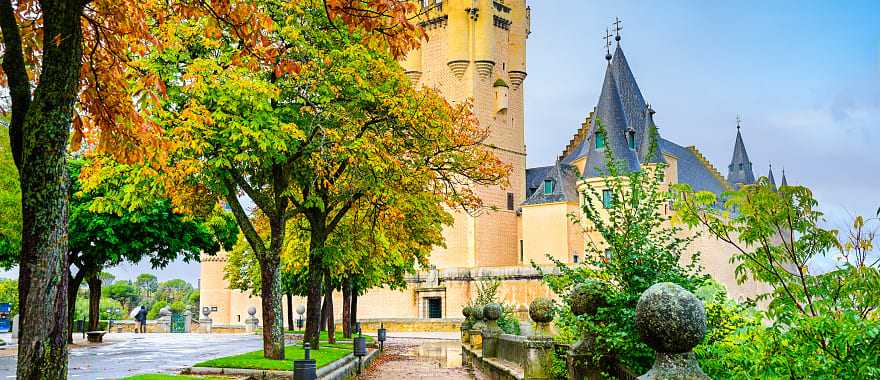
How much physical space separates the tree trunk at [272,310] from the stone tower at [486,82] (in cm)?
4580

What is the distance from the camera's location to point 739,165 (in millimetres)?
87938

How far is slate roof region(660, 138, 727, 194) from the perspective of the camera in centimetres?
7656

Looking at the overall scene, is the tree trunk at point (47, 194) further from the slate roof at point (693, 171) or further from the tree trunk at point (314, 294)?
the slate roof at point (693, 171)

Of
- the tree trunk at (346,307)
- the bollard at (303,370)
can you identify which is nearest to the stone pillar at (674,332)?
the bollard at (303,370)

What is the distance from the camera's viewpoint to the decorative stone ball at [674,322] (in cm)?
557

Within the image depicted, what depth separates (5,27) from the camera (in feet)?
24.2

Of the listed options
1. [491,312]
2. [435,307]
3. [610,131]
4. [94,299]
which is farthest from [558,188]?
[491,312]

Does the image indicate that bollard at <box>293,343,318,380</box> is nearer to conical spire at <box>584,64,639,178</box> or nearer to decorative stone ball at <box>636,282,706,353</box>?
decorative stone ball at <box>636,282,706,353</box>

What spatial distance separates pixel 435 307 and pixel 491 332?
4295 cm

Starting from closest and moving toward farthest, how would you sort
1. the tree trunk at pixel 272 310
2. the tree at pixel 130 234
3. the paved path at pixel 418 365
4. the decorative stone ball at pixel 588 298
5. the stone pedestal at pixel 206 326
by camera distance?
the decorative stone ball at pixel 588 298, the tree trunk at pixel 272 310, the paved path at pixel 418 365, the tree at pixel 130 234, the stone pedestal at pixel 206 326

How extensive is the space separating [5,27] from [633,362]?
699 centimetres

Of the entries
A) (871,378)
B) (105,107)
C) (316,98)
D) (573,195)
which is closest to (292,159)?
(316,98)

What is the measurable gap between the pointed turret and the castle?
18.7 m

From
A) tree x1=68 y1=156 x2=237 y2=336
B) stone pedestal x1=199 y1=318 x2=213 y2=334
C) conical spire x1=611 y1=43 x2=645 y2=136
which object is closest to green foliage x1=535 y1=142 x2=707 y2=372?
tree x1=68 y1=156 x2=237 y2=336
